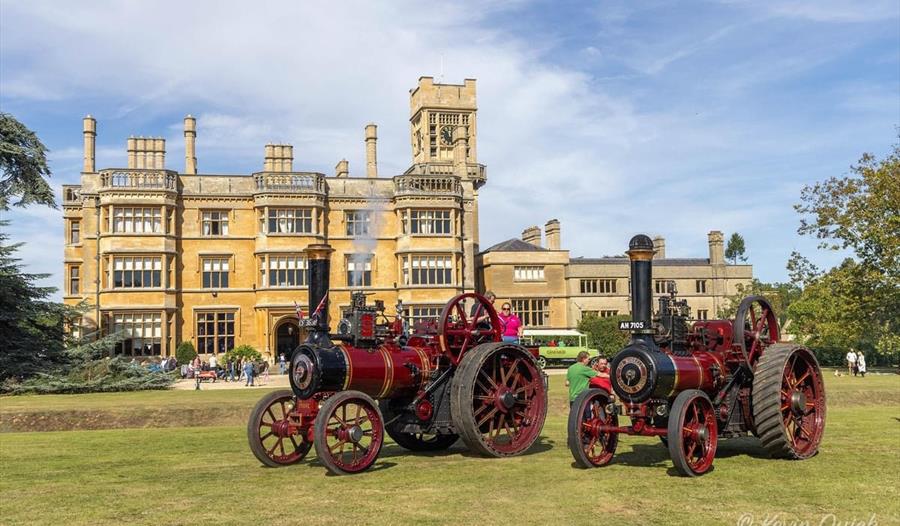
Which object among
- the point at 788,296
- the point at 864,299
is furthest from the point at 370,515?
the point at 788,296

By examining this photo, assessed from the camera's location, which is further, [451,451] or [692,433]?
[451,451]

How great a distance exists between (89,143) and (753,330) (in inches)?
1572

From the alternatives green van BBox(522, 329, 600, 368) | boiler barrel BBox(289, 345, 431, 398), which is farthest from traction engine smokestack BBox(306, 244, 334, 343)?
green van BBox(522, 329, 600, 368)

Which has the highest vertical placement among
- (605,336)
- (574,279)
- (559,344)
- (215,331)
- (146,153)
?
(146,153)

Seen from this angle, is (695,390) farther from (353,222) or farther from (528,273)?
(528,273)

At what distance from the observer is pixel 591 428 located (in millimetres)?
10258

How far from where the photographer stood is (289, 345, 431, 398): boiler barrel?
1048 centimetres

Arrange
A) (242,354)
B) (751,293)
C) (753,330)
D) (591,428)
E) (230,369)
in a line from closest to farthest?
(591,428) → (753,330) → (230,369) → (242,354) → (751,293)

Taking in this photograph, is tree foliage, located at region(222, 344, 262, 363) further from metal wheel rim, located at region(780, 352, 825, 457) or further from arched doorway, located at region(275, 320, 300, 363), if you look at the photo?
metal wheel rim, located at region(780, 352, 825, 457)

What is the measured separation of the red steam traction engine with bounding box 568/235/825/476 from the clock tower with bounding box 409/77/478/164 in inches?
1890

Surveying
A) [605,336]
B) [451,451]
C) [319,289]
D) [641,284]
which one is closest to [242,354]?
Result: [605,336]

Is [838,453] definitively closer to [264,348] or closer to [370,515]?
[370,515]

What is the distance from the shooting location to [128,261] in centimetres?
4206

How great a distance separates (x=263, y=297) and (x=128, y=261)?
6.47 m
